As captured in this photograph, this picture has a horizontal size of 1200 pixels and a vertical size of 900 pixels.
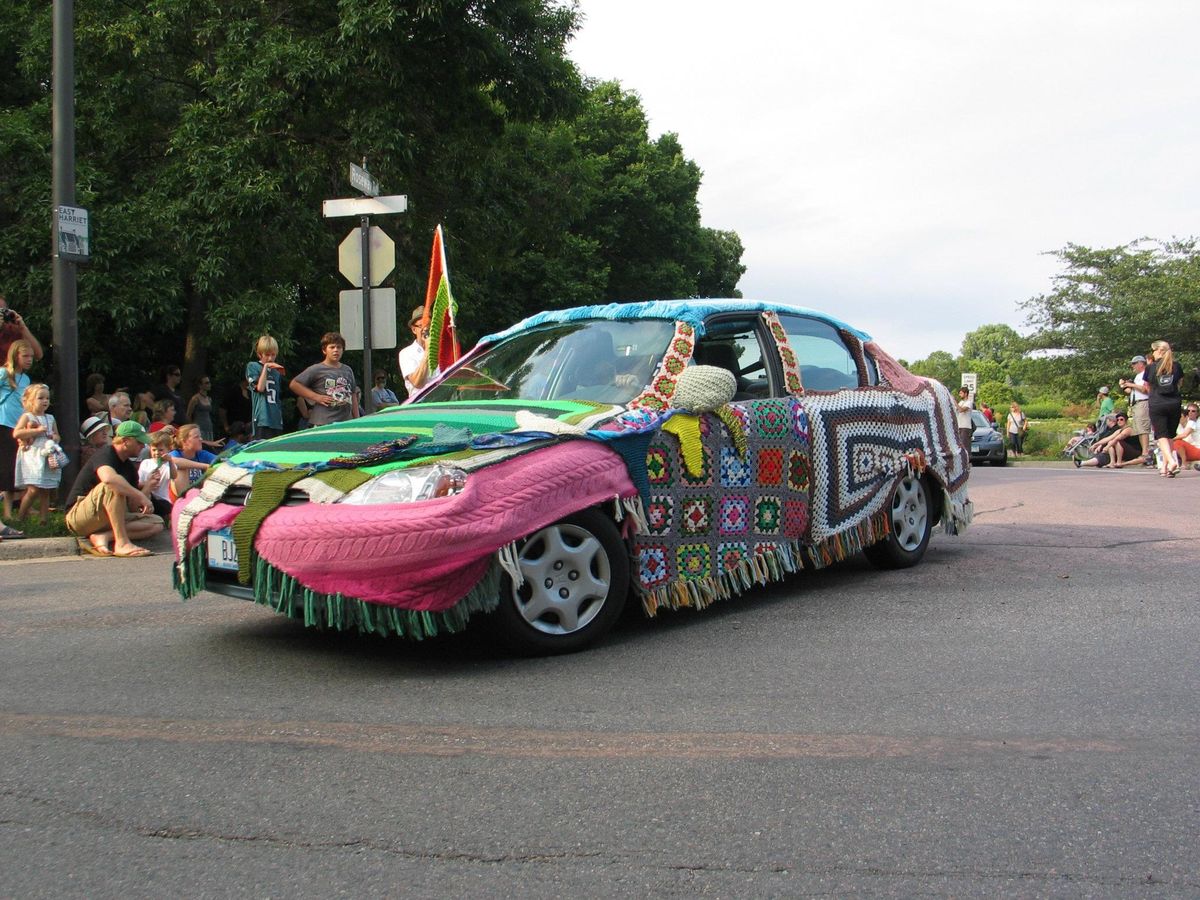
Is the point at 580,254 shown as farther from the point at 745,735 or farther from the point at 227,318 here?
the point at 745,735

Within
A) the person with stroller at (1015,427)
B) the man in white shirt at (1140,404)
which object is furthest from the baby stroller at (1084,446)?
the person with stroller at (1015,427)

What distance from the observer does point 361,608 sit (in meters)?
4.50

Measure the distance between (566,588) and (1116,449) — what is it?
20756mm

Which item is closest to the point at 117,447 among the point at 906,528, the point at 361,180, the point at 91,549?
the point at 91,549

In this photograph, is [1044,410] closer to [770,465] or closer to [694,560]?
[770,465]

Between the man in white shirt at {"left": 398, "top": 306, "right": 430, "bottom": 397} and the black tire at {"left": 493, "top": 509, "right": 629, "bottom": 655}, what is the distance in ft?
16.2

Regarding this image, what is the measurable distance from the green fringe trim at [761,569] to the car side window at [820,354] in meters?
0.80

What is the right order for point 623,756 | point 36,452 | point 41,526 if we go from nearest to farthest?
point 623,756 < point 41,526 < point 36,452

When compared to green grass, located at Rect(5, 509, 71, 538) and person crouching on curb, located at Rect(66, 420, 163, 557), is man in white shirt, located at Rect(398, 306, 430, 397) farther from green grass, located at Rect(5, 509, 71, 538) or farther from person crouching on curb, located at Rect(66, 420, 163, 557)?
green grass, located at Rect(5, 509, 71, 538)

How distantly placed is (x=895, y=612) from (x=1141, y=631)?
110 cm

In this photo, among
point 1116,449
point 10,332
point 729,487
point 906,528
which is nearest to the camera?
point 729,487

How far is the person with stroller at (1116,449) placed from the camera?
22.9 metres

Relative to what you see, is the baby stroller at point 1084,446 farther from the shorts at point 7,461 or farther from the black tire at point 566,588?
the black tire at point 566,588

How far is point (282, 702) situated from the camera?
420 centimetres
